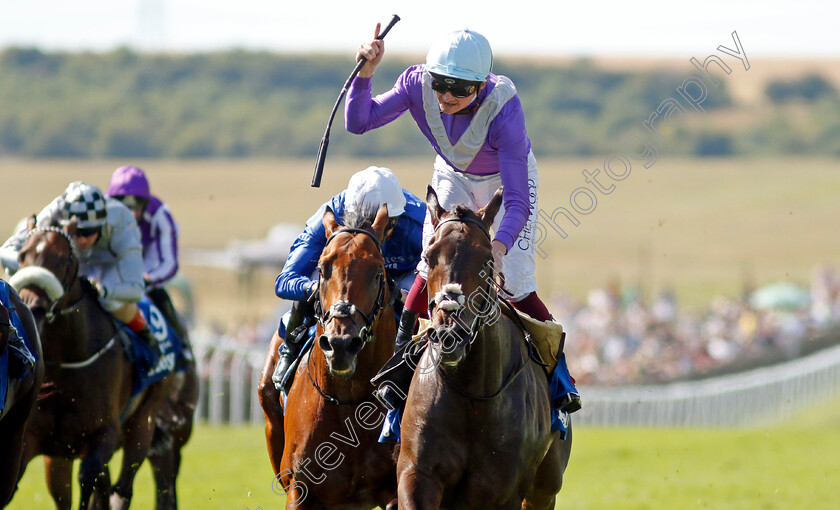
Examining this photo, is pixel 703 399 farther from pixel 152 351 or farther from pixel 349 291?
pixel 349 291

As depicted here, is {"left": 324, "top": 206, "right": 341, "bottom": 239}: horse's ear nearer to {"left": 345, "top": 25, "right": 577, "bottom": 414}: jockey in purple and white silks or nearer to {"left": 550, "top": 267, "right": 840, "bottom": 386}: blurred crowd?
{"left": 345, "top": 25, "right": 577, "bottom": 414}: jockey in purple and white silks

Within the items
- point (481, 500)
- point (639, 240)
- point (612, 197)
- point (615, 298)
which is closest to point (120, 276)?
point (481, 500)

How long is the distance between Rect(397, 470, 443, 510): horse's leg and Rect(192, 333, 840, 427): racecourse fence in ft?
41.8

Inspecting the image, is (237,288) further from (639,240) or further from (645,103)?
(645,103)

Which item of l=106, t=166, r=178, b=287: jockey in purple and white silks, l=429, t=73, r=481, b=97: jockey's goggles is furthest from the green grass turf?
l=429, t=73, r=481, b=97: jockey's goggles

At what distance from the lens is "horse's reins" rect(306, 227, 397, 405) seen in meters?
5.10

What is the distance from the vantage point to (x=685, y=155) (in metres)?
75.1

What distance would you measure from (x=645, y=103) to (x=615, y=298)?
5351cm

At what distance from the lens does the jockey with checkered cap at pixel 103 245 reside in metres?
7.44

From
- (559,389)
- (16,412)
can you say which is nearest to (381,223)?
(559,389)

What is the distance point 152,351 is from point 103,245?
2.55 ft

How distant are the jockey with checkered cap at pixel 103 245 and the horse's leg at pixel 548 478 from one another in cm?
296

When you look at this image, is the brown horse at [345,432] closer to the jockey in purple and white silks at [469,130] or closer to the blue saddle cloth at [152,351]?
the jockey in purple and white silks at [469,130]

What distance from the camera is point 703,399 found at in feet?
61.1
